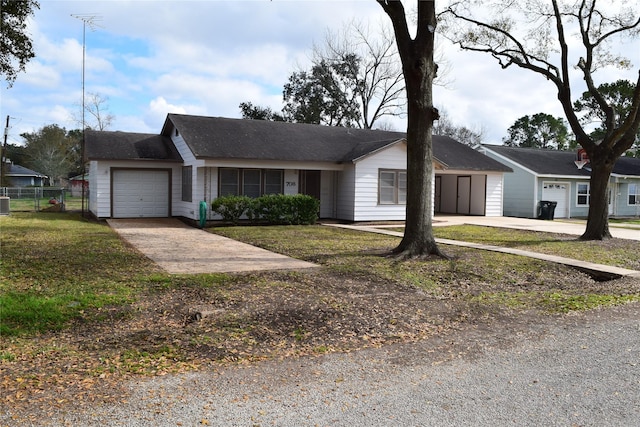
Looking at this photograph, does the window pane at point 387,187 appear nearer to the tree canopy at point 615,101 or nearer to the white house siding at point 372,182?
the white house siding at point 372,182

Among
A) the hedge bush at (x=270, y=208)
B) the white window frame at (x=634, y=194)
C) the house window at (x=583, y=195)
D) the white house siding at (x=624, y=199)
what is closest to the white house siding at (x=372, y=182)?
the hedge bush at (x=270, y=208)

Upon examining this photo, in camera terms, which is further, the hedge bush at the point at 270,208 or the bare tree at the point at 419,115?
the hedge bush at the point at 270,208

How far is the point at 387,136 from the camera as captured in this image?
25969 mm

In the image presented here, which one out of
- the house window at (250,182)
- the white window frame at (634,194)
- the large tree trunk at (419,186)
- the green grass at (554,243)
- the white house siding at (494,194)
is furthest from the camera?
the white window frame at (634,194)

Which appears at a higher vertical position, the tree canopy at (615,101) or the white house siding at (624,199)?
the tree canopy at (615,101)

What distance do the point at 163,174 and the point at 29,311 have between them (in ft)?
51.1

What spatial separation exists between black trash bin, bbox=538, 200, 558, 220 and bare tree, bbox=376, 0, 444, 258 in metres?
16.0

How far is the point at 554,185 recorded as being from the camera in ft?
89.9

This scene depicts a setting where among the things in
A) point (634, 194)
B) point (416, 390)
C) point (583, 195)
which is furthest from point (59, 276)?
point (634, 194)

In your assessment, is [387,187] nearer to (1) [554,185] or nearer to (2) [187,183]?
(2) [187,183]

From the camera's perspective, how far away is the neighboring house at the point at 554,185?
26.7 meters

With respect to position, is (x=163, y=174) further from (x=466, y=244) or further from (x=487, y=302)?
(x=487, y=302)

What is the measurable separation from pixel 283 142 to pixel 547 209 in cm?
1308

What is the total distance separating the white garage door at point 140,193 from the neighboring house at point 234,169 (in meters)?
0.04
